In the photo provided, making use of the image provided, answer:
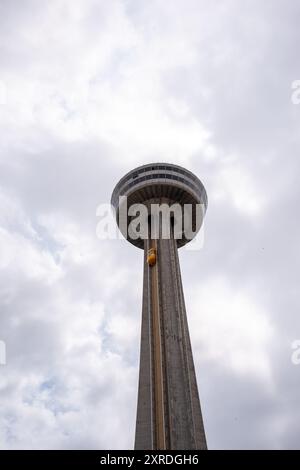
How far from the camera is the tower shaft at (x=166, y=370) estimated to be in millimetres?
46125

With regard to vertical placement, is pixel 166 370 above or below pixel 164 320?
below

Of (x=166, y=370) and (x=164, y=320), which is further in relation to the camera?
(x=164, y=320)

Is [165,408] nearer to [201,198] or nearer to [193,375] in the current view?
[193,375]

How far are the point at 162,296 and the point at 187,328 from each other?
18.3ft

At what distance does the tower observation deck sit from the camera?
4684 cm

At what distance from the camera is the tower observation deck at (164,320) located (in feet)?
154

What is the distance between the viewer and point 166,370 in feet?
167

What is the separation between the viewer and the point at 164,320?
55344 millimetres

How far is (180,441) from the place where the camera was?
44.9 m

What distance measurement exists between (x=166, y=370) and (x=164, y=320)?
22.7 ft

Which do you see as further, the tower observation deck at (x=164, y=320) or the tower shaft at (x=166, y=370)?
the tower observation deck at (x=164, y=320)

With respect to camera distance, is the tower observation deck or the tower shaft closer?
the tower shaft

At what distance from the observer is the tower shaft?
1816 inches
